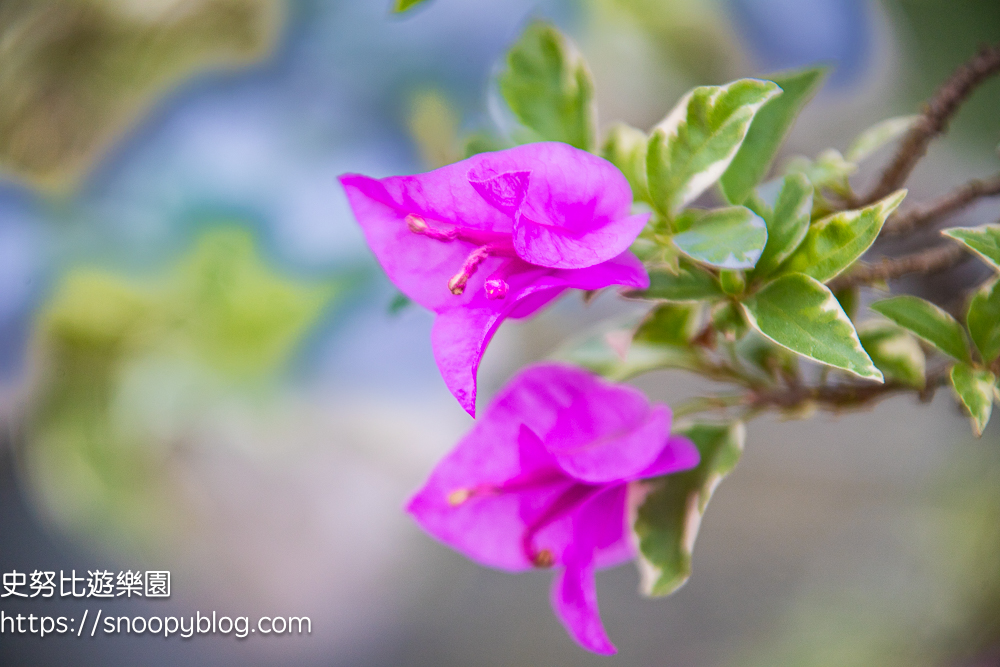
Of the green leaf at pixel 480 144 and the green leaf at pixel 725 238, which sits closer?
the green leaf at pixel 725 238

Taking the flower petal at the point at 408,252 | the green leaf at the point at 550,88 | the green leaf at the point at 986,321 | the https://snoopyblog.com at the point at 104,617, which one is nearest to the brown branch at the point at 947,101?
the green leaf at the point at 986,321

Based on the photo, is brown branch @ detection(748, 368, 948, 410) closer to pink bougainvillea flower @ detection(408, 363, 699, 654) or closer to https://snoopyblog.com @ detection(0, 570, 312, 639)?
pink bougainvillea flower @ detection(408, 363, 699, 654)

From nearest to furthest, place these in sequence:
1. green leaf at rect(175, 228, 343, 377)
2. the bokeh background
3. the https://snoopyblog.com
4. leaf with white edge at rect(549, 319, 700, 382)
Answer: leaf with white edge at rect(549, 319, 700, 382) → the https://snoopyblog.com → the bokeh background → green leaf at rect(175, 228, 343, 377)

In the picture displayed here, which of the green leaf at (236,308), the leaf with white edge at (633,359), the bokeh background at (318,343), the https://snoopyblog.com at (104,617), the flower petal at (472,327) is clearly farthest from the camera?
the green leaf at (236,308)

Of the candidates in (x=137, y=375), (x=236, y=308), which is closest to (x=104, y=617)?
(x=137, y=375)

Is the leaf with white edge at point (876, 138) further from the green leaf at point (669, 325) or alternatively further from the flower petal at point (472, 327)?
the flower petal at point (472, 327)

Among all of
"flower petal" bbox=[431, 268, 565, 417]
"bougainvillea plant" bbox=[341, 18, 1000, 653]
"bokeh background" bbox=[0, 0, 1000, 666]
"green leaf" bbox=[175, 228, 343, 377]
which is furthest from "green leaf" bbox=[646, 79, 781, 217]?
"green leaf" bbox=[175, 228, 343, 377]
